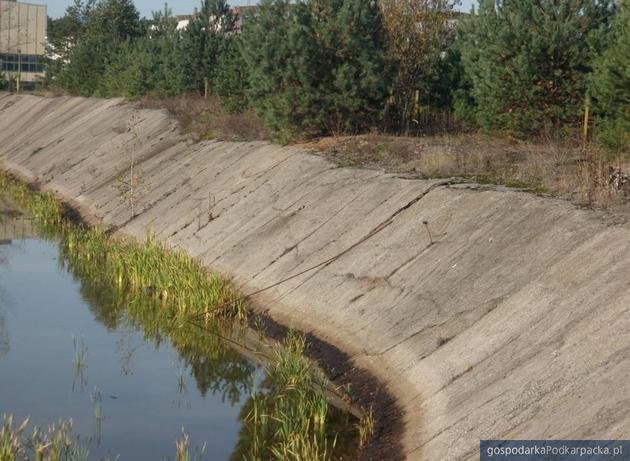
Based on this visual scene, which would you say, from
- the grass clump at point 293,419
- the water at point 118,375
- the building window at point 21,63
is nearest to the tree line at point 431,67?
the water at point 118,375

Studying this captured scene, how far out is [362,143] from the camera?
925 inches

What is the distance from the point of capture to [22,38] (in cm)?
8950

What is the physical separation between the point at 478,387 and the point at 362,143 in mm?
13383

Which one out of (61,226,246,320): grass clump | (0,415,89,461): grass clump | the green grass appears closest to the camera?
(0,415,89,461): grass clump

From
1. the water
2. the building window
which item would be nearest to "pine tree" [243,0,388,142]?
the water

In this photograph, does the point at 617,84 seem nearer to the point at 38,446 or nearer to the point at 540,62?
the point at 540,62

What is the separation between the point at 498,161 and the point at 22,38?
253 ft

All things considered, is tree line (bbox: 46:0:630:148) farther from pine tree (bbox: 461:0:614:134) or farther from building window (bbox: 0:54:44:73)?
building window (bbox: 0:54:44:73)

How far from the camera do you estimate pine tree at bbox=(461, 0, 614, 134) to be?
22219mm

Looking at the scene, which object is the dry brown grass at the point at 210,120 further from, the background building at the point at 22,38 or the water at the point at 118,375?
the background building at the point at 22,38

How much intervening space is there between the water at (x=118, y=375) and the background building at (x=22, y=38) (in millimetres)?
72932

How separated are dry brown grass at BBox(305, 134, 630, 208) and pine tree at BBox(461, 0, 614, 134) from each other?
660 mm

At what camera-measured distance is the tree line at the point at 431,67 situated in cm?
2202

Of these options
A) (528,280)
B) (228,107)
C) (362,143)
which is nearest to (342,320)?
(528,280)
